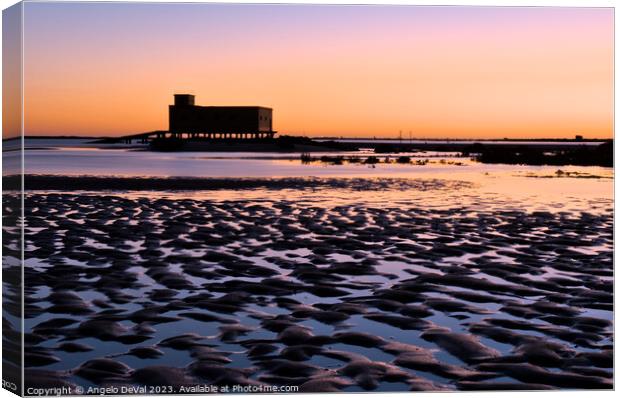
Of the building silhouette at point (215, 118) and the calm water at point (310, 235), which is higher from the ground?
the building silhouette at point (215, 118)

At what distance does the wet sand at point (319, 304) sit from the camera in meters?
9.12

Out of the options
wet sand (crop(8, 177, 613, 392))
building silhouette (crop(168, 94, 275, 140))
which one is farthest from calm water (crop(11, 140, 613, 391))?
building silhouette (crop(168, 94, 275, 140))

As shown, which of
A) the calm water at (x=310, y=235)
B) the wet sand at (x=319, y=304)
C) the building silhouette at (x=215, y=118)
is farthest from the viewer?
the building silhouette at (x=215, y=118)

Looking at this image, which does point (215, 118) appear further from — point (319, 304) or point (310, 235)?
point (319, 304)

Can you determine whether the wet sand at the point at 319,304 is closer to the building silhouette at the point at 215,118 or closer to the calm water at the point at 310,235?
the calm water at the point at 310,235

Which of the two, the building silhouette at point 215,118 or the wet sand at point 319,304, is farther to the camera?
the building silhouette at point 215,118

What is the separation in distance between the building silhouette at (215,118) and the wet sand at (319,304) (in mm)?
2277

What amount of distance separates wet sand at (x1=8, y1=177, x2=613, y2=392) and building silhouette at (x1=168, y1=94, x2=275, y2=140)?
2.28 meters

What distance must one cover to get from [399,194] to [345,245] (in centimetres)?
1059

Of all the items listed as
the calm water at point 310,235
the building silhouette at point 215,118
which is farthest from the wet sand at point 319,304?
the building silhouette at point 215,118

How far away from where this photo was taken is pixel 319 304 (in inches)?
453

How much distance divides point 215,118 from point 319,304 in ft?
28.6

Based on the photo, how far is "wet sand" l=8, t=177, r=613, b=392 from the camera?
9.12 m

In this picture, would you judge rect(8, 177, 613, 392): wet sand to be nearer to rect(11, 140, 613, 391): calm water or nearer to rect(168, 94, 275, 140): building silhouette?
rect(11, 140, 613, 391): calm water
